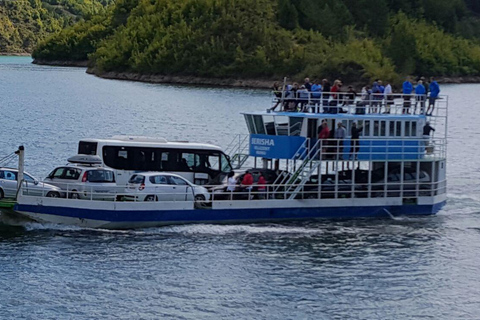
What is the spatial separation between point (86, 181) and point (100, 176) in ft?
2.65

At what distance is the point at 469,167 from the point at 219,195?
2907 centimetres

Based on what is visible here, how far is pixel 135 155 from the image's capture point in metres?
48.0

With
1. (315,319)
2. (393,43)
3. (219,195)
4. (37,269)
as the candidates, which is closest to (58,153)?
(219,195)

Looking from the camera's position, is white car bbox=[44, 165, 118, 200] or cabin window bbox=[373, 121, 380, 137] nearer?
white car bbox=[44, 165, 118, 200]

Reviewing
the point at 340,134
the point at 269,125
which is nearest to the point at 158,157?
the point at 269,125

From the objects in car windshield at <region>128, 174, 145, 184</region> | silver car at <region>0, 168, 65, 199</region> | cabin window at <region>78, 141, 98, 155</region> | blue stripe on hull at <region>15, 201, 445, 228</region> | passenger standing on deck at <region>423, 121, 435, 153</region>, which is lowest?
blue stripe on hull at <region>15, 201, 445, 228</region>

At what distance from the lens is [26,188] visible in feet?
141

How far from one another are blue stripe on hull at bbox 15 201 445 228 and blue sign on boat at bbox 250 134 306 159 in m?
2.62

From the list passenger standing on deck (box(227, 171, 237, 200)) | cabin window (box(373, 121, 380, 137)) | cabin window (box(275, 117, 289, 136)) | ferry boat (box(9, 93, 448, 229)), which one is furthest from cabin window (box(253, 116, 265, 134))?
cabin window (box(373, 121, 380, 137))

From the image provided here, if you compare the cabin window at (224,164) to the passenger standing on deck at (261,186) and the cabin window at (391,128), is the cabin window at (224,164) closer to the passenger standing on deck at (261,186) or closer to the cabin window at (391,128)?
the passenger standing on deck at (261,186)

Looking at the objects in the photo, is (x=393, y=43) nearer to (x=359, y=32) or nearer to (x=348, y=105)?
(x=359, y=32)

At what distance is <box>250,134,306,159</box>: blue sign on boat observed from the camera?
154 feet

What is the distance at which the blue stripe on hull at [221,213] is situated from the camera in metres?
43.5

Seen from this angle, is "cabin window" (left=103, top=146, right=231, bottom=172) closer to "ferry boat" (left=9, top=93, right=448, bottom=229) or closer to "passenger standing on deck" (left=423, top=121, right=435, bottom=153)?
"ferry boat" (left=9, top=93, right=448, bottom=229)
